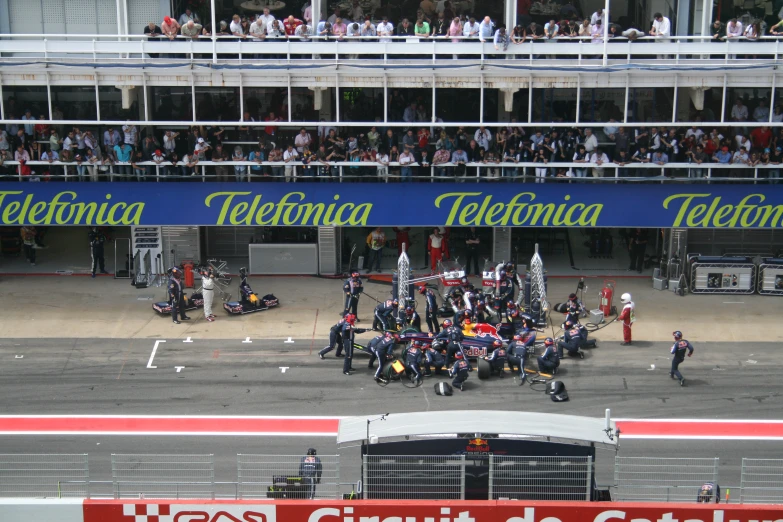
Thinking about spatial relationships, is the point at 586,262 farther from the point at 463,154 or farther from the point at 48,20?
the point at 48,20

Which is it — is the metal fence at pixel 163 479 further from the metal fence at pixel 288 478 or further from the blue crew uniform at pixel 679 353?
the blue crew uniform at pixel 679 353

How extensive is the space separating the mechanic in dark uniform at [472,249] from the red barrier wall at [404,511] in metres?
14.6

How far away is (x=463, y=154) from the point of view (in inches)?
1124

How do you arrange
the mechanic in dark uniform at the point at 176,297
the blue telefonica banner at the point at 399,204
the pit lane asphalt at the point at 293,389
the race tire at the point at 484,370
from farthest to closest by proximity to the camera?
1. the blue telefonica banner at the point at 399,204
2. the mechanic in dark uniform at the point at 176,297
3. the race tire at the point at 484,370
4. the pit lane asphalt at the point at 293,389

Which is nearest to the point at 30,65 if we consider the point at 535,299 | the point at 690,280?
the point at 535,299

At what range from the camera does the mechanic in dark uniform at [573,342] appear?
23922 millimetres

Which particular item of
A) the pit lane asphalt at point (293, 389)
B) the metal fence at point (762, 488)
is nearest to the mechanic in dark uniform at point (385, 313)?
the pit lane asphalt at point (293, 389)

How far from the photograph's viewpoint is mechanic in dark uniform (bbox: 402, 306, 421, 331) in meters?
25.2

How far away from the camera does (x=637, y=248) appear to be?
30500 millimetres

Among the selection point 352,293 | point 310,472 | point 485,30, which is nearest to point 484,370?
point 352,293

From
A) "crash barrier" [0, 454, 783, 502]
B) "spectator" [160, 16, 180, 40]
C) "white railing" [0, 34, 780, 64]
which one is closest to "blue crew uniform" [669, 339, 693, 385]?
"crash barrier" [0, 454, 783, 502]

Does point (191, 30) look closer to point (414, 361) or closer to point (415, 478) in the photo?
point (414, 361)

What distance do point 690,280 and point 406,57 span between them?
9.78 meters

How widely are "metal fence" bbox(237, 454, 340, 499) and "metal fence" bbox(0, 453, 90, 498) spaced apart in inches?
102
